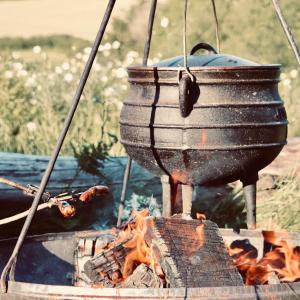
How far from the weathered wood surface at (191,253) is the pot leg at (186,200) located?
1.09 feet

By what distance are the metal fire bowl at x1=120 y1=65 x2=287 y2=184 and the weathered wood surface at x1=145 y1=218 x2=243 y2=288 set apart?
0.31 meters

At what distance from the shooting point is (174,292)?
3311 millimetres

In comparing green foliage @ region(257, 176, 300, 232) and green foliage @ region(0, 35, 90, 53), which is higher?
green foliage @ region(0, 35, 90, 53)

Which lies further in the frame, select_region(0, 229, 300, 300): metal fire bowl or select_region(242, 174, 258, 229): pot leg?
select_region(242, 174, 258, 229): pot leg

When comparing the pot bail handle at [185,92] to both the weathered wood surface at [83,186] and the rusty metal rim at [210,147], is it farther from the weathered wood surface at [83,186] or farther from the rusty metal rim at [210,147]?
the weathered wood surface at [83,186]

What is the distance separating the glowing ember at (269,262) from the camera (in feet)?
13.3

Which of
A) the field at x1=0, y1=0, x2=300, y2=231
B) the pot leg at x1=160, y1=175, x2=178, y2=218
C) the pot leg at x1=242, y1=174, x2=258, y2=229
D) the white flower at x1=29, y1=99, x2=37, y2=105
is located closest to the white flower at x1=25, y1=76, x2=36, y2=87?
the field at x1=0, y1=0, x2=300, y2=231

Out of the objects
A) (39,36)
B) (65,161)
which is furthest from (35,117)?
(39,36)

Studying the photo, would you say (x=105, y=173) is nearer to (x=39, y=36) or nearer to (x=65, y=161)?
(x=65, y=161)

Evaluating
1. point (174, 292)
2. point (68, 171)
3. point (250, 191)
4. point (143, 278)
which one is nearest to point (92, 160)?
point (68, 171)

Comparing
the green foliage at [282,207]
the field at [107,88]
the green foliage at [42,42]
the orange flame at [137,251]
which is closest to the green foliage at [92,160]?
the field at [107,88]

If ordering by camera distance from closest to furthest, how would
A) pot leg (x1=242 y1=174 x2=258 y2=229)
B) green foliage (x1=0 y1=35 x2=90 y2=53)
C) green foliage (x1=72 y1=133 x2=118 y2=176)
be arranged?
pot leg (x1=242 y1=174 x2=258 y2=229) < green foliage (x1=72 y1=133 x2=118 y2=176) < green foliage (x1=0 y1=35 x2=90 y2=53)

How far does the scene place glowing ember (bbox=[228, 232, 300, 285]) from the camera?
160 inches

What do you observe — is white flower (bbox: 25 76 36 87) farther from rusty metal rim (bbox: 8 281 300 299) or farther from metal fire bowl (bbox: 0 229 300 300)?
rusty metal rim (bbox: 8 281 300 299)
